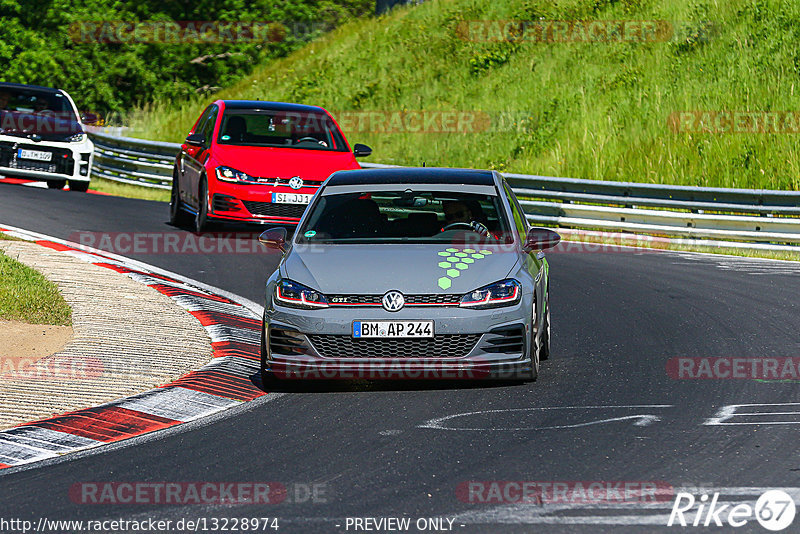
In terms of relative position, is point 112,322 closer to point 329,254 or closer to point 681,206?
point 329,254

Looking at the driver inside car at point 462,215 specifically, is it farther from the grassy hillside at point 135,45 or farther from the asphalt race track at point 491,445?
the grassy hillside at point 135,45

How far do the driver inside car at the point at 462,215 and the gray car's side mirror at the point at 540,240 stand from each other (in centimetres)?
31

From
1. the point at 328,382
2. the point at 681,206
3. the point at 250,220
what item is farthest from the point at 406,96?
the point at 328,382

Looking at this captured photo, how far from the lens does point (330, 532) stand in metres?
5.45

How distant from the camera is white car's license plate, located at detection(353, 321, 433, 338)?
8.26 metres

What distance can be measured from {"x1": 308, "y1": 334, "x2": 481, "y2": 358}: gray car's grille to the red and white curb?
0.60m

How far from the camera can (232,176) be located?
54.2 ft

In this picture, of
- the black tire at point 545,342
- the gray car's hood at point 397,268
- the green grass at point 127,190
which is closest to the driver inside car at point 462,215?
the gray car's hood at point 397,268

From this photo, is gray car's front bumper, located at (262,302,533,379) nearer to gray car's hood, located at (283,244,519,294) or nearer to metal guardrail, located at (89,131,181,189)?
gray car's hood, located at (283,244,519,294)

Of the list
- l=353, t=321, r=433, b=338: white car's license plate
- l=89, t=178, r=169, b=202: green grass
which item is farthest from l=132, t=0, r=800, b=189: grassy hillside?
l=353, t=321, r=433, b=338: white car's license plate

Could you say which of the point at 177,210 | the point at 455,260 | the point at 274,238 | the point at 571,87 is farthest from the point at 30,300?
the point at 571,87

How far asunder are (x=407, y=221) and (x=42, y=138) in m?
14.2

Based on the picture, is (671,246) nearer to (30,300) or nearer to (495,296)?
(30,300)

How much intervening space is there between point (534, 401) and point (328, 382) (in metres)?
1.52
